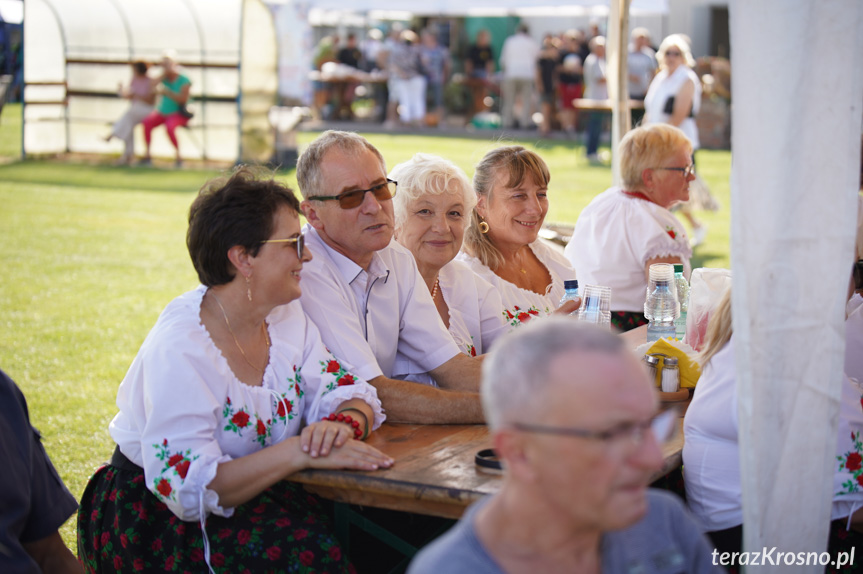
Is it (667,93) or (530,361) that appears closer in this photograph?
(530,361)

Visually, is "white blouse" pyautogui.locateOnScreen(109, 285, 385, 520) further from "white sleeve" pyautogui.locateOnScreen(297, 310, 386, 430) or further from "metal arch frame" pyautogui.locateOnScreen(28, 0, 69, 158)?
"metal arch frame" pyautogui.locateOnScreen(28, 0, 69, 158)

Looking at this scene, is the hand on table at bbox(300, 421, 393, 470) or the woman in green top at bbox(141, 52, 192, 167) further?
the woman in green top at bbox(141, 52, 192, 167)

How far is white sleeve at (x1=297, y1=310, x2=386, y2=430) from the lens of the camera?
2.60 meters

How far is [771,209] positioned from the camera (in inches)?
70.7

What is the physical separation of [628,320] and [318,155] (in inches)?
94.5

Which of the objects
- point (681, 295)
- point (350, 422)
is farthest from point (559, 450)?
point (681, 295)

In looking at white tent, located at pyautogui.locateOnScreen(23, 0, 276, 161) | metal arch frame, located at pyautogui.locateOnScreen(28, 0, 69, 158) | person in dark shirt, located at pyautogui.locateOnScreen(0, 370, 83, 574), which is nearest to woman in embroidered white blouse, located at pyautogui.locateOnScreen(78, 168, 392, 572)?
person in dark shirt, located at pyautogui.locateOnScreen(0, 370, 83, 574)

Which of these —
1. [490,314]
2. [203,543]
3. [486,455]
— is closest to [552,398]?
[486,455]

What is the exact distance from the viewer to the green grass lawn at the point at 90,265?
4973mm

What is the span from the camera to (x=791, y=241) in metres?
1.79

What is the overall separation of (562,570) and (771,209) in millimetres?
839

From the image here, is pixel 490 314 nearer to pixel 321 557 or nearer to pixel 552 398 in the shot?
pixel 321 557

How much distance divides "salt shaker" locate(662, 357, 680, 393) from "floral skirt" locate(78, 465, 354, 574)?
1272mm

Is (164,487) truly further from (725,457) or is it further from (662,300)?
(662,300)
